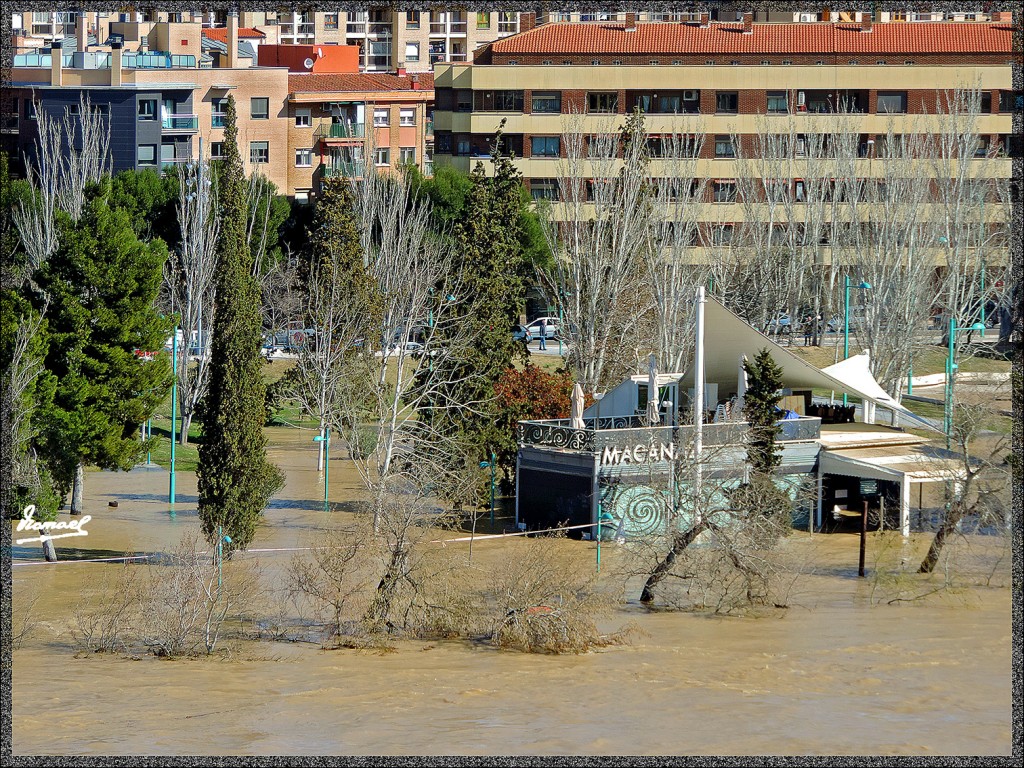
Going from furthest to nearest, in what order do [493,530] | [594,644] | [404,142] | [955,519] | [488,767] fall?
[404,142], [493,530], [955,519], [594,644], [488,767]

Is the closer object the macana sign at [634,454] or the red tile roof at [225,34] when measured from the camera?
the macana sign at [634,454]

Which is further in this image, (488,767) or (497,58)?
(497,58)

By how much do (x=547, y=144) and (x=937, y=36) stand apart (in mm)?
16926

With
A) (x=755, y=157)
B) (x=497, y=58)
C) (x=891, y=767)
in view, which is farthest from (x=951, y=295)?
(x=891, y=767)

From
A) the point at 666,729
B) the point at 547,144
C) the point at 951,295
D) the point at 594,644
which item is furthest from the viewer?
the point at 547,144

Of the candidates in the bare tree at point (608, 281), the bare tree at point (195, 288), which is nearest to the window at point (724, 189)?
the bare tree at point (608, 281)

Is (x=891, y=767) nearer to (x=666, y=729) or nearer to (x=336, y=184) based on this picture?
(x=666, y=729)

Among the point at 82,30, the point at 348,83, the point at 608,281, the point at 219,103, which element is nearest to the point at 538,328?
the point at 608,281

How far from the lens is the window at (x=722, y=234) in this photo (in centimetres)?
5356

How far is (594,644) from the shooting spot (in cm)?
2027

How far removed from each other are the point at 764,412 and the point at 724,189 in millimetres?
34733

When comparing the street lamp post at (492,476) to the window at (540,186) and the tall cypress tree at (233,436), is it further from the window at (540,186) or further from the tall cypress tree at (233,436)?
the window at (540,186)

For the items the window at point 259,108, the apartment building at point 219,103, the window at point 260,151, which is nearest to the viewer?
the apartment building at point 219,103

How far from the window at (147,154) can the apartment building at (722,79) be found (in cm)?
1364
